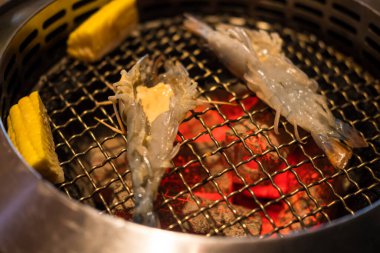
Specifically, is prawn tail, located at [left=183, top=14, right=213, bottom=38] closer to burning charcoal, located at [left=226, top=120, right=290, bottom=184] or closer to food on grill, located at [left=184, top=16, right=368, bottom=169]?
food on grill, located at [left=184, top=16, right=368, bottom=169]

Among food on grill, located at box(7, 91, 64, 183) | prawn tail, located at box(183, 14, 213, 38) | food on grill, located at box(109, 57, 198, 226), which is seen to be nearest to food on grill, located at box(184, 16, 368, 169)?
prawn tail, located at box(183, 14, 213, 38)

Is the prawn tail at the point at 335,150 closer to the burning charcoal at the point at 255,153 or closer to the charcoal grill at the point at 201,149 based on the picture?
the charcoal grill at the point at 201,149

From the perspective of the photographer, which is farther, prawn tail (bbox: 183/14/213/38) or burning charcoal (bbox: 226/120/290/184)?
prawn tail (bbox: 183/14/213/38)

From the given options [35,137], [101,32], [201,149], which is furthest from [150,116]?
[101,32]

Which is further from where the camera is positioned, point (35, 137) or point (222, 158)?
point (222, 158)

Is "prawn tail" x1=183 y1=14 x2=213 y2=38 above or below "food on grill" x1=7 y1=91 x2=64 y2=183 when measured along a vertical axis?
above

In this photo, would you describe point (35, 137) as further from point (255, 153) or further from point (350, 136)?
point (350, 136)
